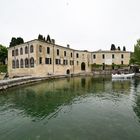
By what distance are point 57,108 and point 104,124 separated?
491cm

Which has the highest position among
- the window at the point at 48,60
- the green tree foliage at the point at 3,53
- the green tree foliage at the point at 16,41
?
the green tree foliage at the point at 16,41

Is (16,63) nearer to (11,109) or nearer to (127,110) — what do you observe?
(11,109)

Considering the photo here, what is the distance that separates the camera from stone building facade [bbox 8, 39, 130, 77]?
39.4 meters

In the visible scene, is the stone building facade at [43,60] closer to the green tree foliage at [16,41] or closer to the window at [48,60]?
the window at [48,60]

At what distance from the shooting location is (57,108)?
43.6 feet

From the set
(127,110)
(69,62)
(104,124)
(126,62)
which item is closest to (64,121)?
(104,124)

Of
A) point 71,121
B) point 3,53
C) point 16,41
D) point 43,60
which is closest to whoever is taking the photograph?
point 71,121

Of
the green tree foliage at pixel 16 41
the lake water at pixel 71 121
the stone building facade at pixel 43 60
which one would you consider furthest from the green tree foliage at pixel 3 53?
the lake water at pixel 71 121

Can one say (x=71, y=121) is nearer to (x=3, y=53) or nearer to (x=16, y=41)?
(x=16, y=41)

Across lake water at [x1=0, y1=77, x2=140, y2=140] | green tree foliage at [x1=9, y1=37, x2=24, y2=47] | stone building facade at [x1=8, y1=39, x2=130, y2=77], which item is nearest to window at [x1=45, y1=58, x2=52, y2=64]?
stone building facade at [x1=8, y1=39, x2=130, y2=77]

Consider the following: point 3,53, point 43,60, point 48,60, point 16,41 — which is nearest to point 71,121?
point 43,60

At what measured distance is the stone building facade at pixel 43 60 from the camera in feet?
129

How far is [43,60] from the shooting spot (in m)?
41.0

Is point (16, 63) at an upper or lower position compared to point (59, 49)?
lower
